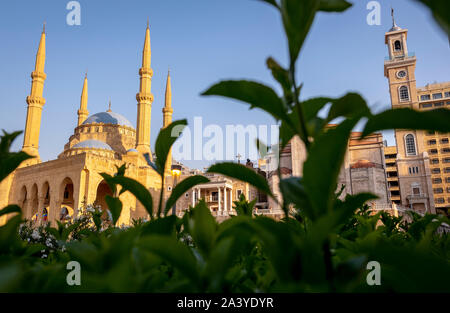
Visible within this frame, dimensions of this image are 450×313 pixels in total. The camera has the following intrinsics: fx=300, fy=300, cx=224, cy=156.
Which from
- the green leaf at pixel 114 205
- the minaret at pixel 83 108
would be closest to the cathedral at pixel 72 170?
the minaret at pixel 83 108

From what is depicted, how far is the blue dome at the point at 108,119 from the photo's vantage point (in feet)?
122

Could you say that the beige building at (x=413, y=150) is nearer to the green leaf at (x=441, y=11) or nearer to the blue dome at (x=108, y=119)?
the blue dome at (x=108, y=119)

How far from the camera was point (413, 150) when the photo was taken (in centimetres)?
3922

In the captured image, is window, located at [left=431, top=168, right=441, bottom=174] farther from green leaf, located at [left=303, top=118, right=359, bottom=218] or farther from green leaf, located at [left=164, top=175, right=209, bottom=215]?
green leaf, located at [left=303, top=118, right=359, bottom=218]

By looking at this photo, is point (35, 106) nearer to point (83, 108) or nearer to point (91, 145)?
point (91, 145)

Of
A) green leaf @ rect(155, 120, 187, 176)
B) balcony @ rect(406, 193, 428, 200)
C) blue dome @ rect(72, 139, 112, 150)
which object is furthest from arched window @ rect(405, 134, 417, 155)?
green leaf @ rect(155, 120, 187, 176)

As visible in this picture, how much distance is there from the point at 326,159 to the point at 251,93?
0.21 meters

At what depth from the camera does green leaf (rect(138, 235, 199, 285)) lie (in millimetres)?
504

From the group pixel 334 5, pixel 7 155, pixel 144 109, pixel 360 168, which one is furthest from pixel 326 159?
pixel 360 168

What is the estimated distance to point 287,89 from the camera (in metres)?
0.71

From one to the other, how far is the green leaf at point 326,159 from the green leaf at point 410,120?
0.04 metres
